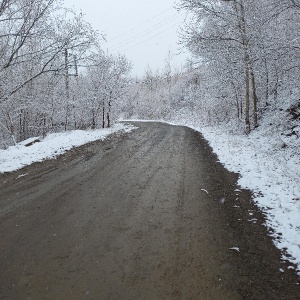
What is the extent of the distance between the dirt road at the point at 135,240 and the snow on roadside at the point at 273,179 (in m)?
0.30

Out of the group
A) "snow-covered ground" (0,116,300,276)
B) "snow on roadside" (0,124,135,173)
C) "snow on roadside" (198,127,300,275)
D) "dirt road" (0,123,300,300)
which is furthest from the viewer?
"snow on roadside" (0,124,135,173)

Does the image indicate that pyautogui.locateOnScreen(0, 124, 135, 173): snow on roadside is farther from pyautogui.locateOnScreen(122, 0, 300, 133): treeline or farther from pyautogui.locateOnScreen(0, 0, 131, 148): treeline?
pyautogui.locateOnScreen(122, 0, 300, 133): treeline

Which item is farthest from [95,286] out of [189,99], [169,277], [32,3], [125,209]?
[189,99]

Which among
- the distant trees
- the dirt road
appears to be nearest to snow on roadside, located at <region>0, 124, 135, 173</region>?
the dirt road

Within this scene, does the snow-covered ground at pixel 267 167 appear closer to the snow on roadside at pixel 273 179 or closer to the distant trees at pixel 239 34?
the snow on roadside at pixel 273 179

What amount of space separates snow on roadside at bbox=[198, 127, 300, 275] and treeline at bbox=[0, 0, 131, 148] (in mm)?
7907

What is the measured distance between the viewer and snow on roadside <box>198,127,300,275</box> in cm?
503

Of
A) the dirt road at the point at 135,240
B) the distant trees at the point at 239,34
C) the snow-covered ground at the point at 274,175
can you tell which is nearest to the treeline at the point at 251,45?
the distant trees at the point at 239,34

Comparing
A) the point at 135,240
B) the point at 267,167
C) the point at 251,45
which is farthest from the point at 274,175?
the point at 251,45

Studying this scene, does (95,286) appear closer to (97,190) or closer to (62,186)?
(97,190)

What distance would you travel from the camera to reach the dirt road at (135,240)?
3674mm

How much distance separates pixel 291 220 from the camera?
5.48 m

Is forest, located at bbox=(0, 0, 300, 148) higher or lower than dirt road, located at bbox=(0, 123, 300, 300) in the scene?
higher

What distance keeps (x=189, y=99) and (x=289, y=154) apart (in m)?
49.0
